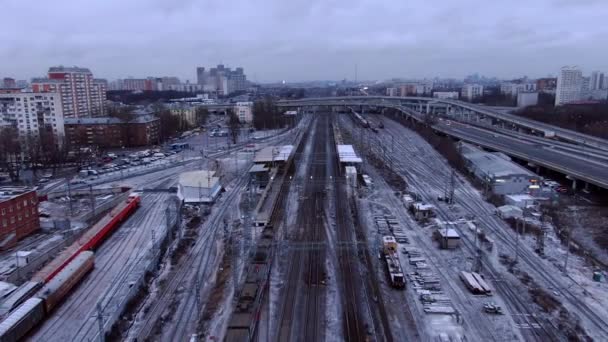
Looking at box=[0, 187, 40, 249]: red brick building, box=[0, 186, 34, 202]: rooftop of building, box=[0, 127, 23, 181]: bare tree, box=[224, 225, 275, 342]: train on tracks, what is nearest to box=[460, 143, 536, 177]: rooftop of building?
box=[224, 225, 275, 342]: train on tracks

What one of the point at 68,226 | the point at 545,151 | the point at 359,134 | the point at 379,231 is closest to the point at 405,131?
the point at 359,134

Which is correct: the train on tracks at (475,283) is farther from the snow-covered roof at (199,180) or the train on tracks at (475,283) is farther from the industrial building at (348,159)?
the industrial building at (348,159)

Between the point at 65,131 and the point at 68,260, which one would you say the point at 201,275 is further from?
the point at 65,131

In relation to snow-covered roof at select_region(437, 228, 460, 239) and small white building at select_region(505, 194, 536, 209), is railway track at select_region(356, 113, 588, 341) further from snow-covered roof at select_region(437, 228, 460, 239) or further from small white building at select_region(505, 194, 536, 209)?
small white building at select_region(505, 194, 536, 209)

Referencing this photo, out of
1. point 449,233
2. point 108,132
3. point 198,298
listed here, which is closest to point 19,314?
point 198,298

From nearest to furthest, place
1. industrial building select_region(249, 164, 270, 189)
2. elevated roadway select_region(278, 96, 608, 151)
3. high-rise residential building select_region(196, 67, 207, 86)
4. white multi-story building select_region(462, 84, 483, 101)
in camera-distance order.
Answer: industrial building select_region(249, 164, 270, 189) < elevated roadway select_region(278, 96, 608, 151) < white multi-story building select_region(462, 84, 483, 101) < high-rise residential building select_region(196, 67, 207, 86)

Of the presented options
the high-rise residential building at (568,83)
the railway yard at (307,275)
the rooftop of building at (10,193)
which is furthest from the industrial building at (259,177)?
the high-rise residential building at (568,83)

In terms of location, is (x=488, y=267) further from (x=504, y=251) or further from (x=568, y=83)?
(x=568, y=83)
